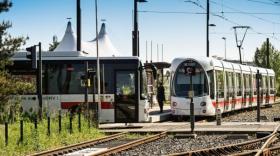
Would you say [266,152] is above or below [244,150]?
above

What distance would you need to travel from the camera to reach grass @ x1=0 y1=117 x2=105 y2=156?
1775 cm

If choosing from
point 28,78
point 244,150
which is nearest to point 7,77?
point 28,78

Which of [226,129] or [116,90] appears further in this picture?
[116,90]

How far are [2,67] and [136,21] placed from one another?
10.4 m

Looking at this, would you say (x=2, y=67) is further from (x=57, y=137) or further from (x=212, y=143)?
(x=212, y=143)

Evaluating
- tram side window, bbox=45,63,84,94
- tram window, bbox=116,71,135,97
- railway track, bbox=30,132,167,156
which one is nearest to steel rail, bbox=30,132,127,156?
railway track, bbox=30,132,167,156

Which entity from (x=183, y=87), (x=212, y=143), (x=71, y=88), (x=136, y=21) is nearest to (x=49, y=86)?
(x=71, y=88)

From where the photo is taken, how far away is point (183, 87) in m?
33.2

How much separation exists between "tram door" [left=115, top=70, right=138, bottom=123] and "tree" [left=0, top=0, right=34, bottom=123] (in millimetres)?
3917

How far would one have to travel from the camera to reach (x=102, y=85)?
3009cm

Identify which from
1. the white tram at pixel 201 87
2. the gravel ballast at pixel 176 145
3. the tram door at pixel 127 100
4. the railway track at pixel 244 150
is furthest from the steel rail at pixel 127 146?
the white tram at pixel 201 87

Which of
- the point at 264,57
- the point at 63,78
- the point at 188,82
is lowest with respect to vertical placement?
the point at 188,82

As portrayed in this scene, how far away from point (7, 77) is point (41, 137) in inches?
405

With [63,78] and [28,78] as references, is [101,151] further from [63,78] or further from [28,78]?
[28,78]
